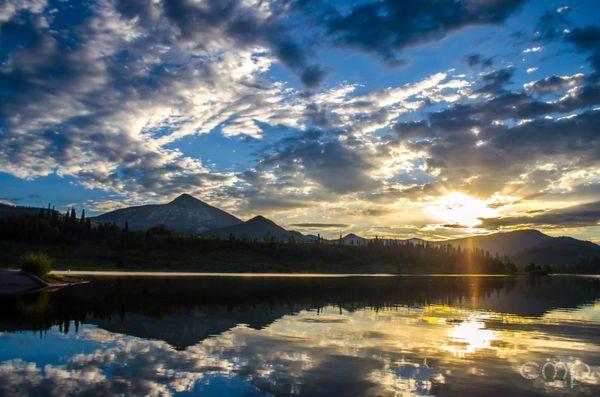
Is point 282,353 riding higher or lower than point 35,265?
lower

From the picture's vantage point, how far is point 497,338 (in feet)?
Answer: 108

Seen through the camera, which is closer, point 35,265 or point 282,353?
point 282,353

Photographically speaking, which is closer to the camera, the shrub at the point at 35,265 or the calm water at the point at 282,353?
the calm water at the point at 282,353

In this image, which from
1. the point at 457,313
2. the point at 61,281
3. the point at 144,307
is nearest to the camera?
the point at 144,307

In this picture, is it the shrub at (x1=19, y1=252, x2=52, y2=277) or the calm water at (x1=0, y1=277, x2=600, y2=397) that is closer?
the calm water at (x1=0, y1=277, x2=600, y2=397)

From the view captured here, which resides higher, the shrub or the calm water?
the shrub

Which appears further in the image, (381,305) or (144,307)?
(381,305)

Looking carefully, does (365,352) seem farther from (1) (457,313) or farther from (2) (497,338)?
(1) (457,313)

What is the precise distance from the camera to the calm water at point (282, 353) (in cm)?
1930

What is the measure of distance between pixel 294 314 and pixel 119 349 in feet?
67.8

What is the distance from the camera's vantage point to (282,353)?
26.0 m

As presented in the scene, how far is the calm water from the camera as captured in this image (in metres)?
19.3

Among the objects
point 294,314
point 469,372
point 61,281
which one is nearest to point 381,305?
point 294,314

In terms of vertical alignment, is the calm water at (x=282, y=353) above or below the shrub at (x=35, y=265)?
below
